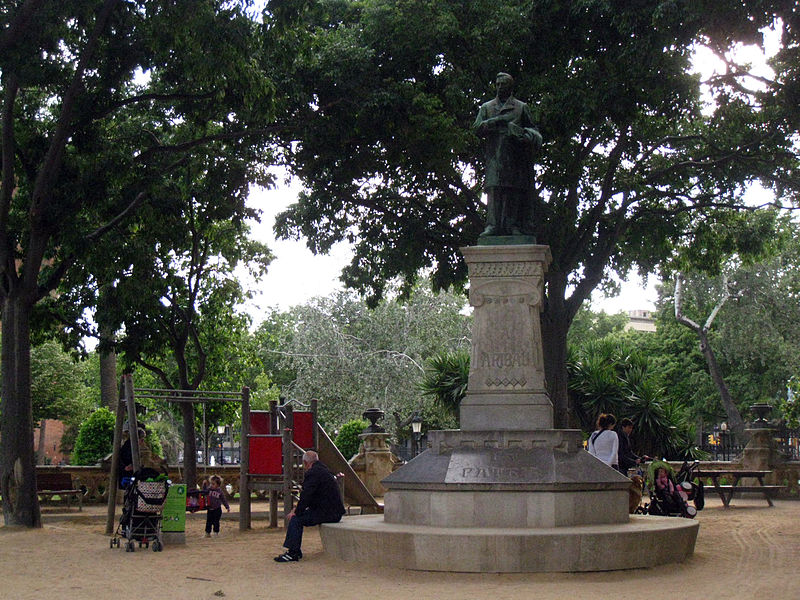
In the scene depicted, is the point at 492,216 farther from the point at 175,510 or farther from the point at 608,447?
the point at 175,510

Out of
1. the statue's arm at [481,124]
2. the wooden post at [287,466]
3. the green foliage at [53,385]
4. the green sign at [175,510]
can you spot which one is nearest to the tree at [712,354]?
the green foliage at [53,385]

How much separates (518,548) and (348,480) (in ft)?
25.3

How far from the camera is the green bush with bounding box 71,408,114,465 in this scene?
27.0 meters

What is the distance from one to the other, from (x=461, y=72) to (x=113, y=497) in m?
11.1

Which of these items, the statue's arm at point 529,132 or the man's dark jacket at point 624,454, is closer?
the statue's arm at point 529,132

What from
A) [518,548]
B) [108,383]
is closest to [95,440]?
[108,383]

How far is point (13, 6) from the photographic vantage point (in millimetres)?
16375

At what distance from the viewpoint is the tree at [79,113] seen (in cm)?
1614

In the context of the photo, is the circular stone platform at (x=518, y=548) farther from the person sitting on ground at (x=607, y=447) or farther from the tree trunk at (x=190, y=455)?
the tree trunk at (x=190, y=455)

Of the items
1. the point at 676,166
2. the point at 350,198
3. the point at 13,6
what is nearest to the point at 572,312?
the point at 676,166

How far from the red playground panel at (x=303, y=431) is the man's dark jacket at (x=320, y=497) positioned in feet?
17.4

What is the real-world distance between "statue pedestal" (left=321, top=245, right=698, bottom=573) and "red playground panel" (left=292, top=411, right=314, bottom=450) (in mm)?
4380

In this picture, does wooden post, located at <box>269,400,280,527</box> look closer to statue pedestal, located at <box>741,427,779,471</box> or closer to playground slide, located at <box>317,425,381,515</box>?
playground slide, located at <box>317,425,381,515</box>

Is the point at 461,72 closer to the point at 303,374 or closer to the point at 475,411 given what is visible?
the point at 475,411
